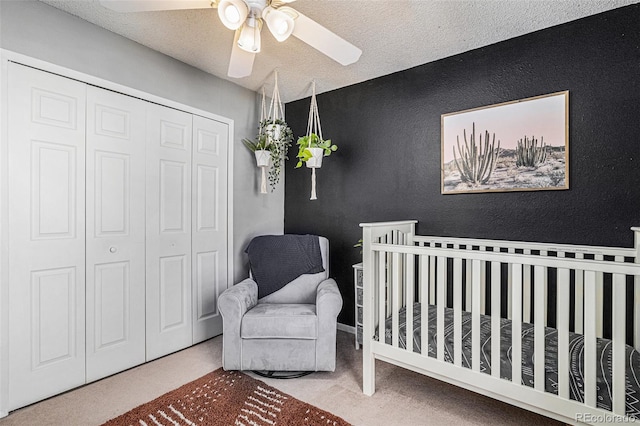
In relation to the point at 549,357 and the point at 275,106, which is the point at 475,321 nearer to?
the point at 549,357

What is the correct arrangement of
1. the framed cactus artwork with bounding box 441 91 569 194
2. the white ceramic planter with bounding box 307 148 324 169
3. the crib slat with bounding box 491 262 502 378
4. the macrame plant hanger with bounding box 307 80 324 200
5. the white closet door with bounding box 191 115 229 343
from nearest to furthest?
the crib slat with bounding box 491 262 502 378, the framed cactus artwork with bounding box 441 91 569 194, the white closet door with bounding box 191 115 229 343, the white ceramic planter with bounding box 307 148 324 169, the macrame plant hanger with bounding box 307 80 324 200

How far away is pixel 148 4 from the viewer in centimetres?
152

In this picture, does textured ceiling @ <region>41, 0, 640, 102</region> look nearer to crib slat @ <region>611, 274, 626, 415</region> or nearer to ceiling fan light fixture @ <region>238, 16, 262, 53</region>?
ceiling fan light fixture @ <region>238, 16, 262, 53</region>

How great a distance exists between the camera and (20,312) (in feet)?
6.20

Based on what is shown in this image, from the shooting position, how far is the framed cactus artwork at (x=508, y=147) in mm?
2184

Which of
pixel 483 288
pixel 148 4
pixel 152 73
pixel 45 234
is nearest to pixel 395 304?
pixel 483 288

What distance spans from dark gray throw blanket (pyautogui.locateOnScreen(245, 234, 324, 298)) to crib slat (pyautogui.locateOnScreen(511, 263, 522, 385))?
1.54 m

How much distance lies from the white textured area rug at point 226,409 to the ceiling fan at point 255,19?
1905 millimetres

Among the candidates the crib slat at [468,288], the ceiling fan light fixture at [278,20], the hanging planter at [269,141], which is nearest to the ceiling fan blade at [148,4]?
the ceiling fan light fixture at [278,20]

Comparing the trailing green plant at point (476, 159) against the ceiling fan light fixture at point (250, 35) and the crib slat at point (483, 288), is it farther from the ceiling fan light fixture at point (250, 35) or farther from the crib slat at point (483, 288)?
the ceiling fan light fixture at point (250, 35)

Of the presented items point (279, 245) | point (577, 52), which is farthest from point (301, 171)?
point (577, 52)

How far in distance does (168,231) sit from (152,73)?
118cm

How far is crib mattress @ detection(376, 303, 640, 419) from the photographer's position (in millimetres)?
1399

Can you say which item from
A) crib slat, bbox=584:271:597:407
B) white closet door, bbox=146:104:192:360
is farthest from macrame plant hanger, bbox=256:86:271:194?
crib slat, bbox=584:271:597:407
